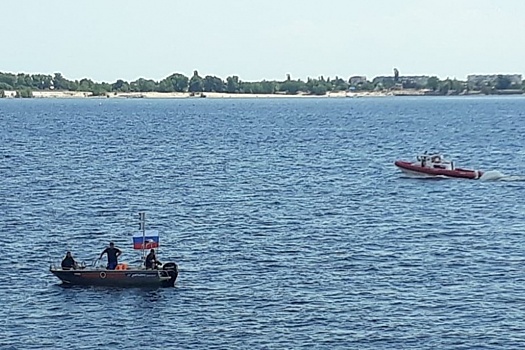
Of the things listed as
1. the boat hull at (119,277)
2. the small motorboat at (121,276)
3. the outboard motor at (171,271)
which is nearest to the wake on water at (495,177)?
the small motorboat at (121,276)

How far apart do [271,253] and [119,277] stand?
34.6ft

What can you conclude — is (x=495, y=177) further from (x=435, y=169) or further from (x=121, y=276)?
(x=121, y=276)

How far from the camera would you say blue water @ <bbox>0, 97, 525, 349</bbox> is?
142ft

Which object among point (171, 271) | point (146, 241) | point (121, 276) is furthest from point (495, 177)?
point (121, 276)

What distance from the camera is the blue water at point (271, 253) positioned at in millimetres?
43250

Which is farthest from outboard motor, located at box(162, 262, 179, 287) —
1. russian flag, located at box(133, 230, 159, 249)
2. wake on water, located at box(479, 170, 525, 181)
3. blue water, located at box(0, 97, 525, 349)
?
wake on water, located at box(479, 170, 525, 181)

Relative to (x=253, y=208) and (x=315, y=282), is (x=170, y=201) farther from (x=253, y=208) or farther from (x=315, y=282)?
(x=315, y=282)

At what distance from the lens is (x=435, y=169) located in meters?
96.2

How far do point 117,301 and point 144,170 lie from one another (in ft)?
195

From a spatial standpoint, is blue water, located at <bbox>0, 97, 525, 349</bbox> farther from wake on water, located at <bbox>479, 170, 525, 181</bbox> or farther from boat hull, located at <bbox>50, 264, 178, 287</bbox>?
boat hull, located at <bbox>50, 264, 178, 287</bbox>

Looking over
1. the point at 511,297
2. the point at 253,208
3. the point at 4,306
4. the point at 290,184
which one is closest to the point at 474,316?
the point at 511,297

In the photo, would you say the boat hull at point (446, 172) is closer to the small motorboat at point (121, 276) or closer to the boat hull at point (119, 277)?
the small motorboat at point (121, 276)

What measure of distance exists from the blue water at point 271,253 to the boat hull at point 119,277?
56 cm

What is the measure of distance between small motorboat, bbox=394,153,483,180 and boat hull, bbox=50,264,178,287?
49554 millimetres
